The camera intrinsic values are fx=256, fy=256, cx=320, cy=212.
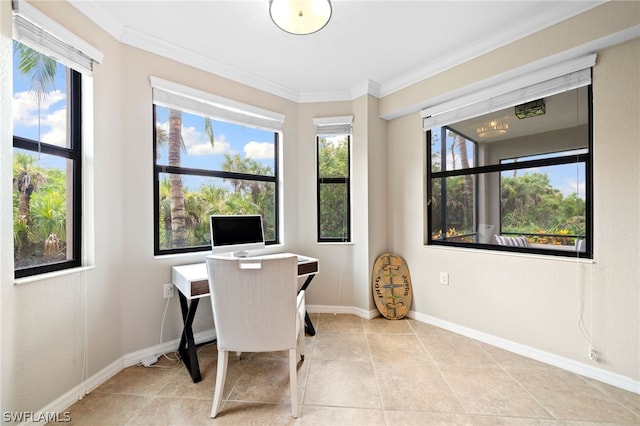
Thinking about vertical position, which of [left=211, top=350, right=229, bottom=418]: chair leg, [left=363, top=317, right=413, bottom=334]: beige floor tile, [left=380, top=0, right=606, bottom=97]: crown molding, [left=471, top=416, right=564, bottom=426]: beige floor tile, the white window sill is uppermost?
[left=380, top=0, right=606, bottom=97]: crown molding

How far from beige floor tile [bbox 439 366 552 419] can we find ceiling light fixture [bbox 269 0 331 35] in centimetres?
248

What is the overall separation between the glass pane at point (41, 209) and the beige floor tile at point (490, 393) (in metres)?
2.70

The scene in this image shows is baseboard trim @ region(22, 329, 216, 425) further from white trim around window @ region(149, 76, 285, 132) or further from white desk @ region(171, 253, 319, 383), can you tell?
white trim around window @ region(149, 76, 285, 132)

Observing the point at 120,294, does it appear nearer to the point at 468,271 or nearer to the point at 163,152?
the point at 163,152

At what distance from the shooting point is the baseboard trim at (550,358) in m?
1.67

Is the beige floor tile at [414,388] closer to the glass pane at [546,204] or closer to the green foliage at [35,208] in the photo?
the glass pane at [546,204]

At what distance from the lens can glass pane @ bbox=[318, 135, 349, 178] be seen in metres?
3.11

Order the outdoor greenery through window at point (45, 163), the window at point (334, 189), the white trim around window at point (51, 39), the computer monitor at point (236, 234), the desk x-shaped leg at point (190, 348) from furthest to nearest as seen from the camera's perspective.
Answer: the window at point (334, 189), the computer monitor at point (236, 234), the desk x-shaped leg at point (190, 348), the outdoor greenery through window at point (45, 163), the white trim around window at point (51, 39)

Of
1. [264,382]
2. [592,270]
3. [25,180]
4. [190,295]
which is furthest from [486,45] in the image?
[25,180]

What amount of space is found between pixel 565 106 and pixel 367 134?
1633mm

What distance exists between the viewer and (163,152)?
227cm

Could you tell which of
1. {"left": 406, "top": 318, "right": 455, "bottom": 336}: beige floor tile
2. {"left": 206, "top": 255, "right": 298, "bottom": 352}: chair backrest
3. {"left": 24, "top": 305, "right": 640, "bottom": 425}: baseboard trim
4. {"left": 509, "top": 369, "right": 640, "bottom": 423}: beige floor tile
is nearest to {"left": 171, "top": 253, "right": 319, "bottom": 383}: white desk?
{"left": 24, "top": 305, "right": 640, "bottom": 425}: baseboard trim

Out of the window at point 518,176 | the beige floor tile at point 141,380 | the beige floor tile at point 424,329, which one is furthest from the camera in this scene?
the beige floor tile at point 424,329

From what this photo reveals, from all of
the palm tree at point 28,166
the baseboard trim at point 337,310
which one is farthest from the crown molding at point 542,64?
the palm tree at point 28,166
